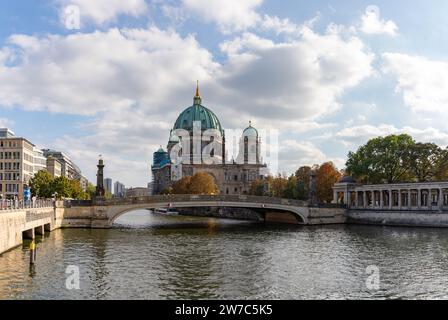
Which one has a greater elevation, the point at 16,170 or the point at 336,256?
the point at 16,170

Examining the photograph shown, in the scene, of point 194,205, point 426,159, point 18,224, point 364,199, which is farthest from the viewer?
point 426,159

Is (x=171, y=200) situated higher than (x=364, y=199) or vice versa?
(x=171, y=200)

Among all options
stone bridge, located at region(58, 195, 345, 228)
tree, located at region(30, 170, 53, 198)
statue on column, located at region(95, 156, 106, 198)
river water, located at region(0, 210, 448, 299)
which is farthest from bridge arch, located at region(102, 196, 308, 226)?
tree, located at region(30, 170, 53, 198)

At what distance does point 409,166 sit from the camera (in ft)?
277

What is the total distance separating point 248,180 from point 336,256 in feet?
433

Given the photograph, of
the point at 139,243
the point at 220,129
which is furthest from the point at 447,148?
the point at 220,129

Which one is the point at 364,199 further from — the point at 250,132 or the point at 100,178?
the point at 250,132

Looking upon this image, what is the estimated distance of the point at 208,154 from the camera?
17500 centimetres

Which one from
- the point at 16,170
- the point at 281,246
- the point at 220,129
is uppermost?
the point at 220,129

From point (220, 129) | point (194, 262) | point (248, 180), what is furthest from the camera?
point (220, 129)

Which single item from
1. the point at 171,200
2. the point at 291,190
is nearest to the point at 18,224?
the point at 171,200

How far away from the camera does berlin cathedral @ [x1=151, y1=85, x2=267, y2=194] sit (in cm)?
16838

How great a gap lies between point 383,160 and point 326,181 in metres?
15.1
